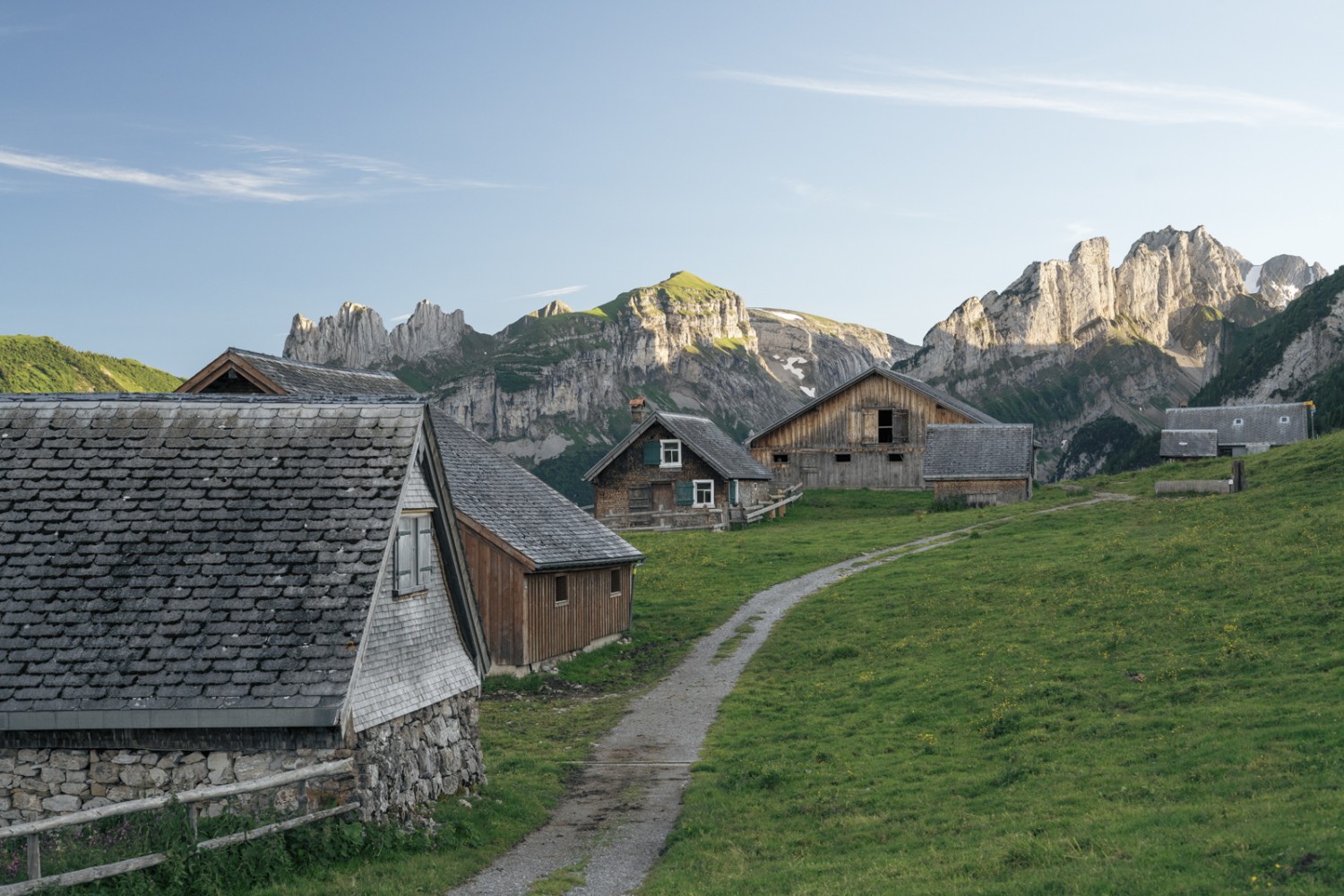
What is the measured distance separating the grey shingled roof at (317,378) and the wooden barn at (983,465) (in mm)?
41668

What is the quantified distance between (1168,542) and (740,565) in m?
18.9

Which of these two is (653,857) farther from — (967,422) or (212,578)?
(967,422)

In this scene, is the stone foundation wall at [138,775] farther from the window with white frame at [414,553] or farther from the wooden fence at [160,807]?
the window with white frame at [414,553]

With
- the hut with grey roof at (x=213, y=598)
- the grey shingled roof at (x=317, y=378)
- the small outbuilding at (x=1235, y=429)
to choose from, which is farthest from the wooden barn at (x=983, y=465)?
the hut with grey roof at (x=213, y=598)

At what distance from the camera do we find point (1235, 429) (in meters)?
94.5

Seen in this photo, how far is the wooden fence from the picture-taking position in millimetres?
10969

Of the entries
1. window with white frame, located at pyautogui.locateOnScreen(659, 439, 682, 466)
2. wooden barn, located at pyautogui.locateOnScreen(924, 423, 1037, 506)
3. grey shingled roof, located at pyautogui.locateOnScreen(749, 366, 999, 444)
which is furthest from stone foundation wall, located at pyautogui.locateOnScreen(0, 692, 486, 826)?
grey shingled roof, located at pyautogui.locateOnScreen(749, 366, 999, 444)

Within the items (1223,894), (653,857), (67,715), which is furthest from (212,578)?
(1223,894)

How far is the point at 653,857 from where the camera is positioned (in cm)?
1571

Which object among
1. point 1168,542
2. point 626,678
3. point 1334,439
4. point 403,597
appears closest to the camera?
point 403,597

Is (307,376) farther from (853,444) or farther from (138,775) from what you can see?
(853,444)

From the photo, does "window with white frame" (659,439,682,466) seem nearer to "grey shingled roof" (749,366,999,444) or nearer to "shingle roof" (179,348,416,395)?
"grey shingled roof" (749,366,999,444)

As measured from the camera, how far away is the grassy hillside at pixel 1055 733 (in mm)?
12523

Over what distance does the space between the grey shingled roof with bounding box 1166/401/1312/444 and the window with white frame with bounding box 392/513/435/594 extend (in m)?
90.2
